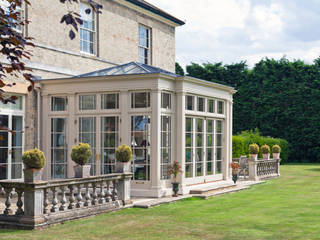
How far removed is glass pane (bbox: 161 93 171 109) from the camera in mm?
13312

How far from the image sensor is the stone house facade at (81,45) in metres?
14.2

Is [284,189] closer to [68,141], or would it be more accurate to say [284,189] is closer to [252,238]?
[68,141]

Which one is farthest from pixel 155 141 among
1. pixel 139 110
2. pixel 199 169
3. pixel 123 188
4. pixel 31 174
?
pixel 31 174

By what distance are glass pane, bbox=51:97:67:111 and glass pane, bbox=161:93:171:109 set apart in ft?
9.62

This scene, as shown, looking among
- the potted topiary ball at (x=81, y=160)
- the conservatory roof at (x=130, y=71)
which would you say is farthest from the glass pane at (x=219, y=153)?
the potted topiary ball at (x=81, y=160)

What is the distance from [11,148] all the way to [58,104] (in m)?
1.83

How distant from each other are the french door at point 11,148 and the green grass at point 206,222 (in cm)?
476

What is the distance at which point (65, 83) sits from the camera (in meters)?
14.0

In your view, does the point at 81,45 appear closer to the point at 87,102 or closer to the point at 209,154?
the point at 87,102

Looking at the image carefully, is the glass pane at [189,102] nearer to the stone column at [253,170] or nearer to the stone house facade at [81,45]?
the stone house facade at [81,45]

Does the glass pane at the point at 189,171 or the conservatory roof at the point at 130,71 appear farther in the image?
the glass pane at the point at 189,171

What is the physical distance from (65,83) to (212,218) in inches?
248

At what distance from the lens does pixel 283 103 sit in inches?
1361

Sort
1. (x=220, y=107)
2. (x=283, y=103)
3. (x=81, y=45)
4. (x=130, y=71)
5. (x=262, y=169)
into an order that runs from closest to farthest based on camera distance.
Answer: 1. (x=130, y=71)
2. (x=220, y=107)
3. (x=81, y=45)
4. (x=262, y=169)
5. (x=283, y=103)
